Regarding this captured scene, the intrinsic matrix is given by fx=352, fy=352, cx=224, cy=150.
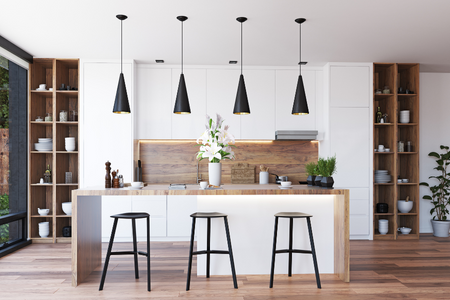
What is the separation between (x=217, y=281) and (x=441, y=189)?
4.61 metres

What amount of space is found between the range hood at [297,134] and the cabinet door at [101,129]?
235 centimetres

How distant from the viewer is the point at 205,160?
6.00m

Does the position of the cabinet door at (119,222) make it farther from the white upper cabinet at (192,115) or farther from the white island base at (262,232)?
the white island base at (262,232)

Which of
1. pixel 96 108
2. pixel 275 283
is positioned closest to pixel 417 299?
pixel 275 283

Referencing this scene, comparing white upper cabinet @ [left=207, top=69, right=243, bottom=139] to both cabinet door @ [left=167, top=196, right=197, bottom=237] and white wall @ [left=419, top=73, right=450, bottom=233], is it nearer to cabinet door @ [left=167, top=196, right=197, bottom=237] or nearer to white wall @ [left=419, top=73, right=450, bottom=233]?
cabinet door @ [left=167, top=196, right=197, bottom=237]

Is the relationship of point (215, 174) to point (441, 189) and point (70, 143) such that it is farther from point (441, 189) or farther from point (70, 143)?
point (441, 189)

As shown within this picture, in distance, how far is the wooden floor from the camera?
3.21 metres

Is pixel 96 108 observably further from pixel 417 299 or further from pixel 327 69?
pixel 417 299

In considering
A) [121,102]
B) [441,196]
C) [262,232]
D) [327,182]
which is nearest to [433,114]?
[441,196]

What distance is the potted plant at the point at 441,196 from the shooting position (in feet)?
19.1

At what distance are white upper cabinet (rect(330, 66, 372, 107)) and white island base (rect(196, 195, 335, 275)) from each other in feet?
7.76

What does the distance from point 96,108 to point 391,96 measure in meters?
4.71

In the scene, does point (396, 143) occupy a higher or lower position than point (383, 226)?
higher

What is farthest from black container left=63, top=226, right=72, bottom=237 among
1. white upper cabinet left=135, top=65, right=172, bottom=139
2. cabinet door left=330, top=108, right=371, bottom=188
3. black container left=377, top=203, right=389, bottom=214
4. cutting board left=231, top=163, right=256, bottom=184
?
black container left=377, top=203, right=389, bottom=214
